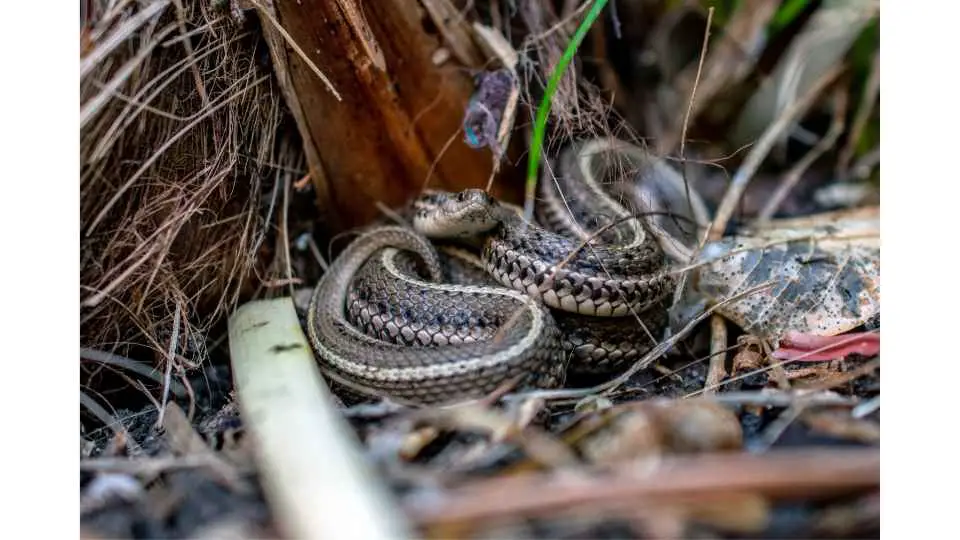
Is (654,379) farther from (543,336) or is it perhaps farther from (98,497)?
(98,497)

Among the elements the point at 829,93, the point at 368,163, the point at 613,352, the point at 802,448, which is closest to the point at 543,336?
the point at 613,352

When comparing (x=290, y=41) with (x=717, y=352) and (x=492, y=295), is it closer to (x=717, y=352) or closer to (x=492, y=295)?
(x=492, y=295)

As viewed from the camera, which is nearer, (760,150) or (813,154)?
(760,150)

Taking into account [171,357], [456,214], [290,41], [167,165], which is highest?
[290,41]

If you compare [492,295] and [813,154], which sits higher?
[492,295]

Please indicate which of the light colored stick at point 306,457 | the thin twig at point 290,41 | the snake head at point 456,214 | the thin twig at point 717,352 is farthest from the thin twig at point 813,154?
the light colored stick at point 306,457

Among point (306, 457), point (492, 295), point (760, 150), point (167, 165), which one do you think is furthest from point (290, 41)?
point (760, 150)

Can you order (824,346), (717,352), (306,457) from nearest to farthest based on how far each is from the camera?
1. (306,457)
2. (824,346)
3. (717,352)

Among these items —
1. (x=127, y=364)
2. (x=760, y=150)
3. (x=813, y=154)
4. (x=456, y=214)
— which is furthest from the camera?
(x=813, y=154)
